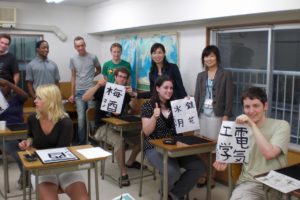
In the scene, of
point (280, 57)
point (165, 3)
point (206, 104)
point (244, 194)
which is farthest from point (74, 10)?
point (244, 194)

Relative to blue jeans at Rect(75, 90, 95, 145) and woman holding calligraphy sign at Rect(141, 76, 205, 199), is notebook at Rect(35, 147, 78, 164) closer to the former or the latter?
woman holding calligraphy sign at Rect(141, 76, 205, 199)

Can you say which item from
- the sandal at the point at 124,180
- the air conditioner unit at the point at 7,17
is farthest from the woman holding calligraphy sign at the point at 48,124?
the air conditioner unit at the point at 7,17

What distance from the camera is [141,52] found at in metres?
5.48

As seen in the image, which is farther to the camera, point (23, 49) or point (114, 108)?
point (23, 49)

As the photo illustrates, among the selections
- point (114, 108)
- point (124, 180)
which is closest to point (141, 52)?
point (114, 108)

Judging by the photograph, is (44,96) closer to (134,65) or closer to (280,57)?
(280,57)

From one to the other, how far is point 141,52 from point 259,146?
3489mm

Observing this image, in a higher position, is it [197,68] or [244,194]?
[197,68]

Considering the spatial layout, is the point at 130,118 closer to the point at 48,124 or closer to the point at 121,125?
the point at 121,125

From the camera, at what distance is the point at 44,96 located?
2.74 meters

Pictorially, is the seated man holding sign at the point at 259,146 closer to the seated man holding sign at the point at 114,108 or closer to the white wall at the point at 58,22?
the seated man holding sign at the point at 114,108

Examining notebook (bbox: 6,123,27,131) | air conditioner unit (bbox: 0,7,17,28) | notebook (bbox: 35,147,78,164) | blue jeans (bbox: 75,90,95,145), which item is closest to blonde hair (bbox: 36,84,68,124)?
notebook (bbox: 35,147,78,164)

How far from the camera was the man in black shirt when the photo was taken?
446 cm

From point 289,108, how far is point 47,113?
2.30 metres
